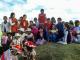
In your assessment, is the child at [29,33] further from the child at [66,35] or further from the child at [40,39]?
the child at [66,35]

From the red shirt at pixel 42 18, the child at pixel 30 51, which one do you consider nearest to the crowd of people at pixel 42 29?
the red shirt at pixel 42 18

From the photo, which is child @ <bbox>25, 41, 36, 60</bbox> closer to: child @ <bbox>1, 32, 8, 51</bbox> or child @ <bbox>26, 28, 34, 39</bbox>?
child @ <bbox>1, 32, 8, 51</bbox>

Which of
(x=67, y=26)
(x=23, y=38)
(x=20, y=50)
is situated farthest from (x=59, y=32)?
(x=20, y=50)

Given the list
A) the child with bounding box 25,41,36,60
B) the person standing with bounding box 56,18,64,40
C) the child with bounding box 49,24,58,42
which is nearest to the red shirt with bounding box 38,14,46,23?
the child with bounding box 49,24,58,42

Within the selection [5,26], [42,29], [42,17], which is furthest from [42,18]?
[5,26]

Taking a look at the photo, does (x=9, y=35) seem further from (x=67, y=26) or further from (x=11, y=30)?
(x=67, y=26)

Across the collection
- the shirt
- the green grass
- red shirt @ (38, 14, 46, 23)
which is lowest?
the green grass

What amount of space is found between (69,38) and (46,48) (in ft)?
5.24

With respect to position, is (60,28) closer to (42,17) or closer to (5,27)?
(42,17)

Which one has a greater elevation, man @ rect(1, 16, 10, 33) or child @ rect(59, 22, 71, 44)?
man @ rect(1, 16, 10, 33)

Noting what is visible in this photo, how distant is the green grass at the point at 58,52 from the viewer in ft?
72.9

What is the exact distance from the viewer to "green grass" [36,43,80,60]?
2222 centimetres

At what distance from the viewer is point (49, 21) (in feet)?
75.9

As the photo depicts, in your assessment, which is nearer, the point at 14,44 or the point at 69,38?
the point at 14,44
